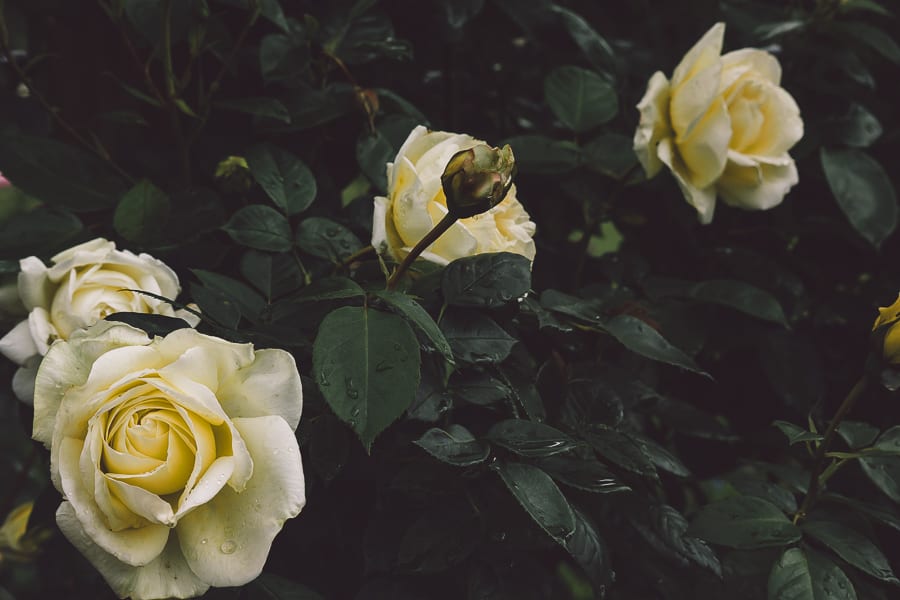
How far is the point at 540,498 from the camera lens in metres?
0.70

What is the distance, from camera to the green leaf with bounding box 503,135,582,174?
1.10m

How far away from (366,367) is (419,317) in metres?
0.05

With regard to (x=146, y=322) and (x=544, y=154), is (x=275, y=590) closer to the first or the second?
(x=146, y=322)

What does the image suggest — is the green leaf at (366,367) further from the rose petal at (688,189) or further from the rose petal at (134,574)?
the rose petal at (688,189)

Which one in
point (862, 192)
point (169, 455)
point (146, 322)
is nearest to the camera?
point (169, 455)

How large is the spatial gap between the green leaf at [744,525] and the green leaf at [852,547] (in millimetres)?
22

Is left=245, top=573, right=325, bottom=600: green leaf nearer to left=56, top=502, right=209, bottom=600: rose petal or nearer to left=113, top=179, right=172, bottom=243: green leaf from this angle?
left=56, top=502, right=209, bottom=600: rose petal

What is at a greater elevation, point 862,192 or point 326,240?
point 326,240

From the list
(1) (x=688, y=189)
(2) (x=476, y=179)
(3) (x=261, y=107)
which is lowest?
(1) (x=688, y=189)

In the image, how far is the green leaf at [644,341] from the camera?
0.87 m

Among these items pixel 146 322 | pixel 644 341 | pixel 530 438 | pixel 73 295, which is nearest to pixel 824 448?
pixel 644 341

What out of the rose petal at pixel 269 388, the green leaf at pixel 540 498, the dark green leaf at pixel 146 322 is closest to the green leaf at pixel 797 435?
the green leaf at pixel 540 498

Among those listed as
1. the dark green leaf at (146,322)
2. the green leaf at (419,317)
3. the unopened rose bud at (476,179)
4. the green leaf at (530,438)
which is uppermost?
the unopened rose bud at (476,179)

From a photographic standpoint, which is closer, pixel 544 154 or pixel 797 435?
pixel 797 435
